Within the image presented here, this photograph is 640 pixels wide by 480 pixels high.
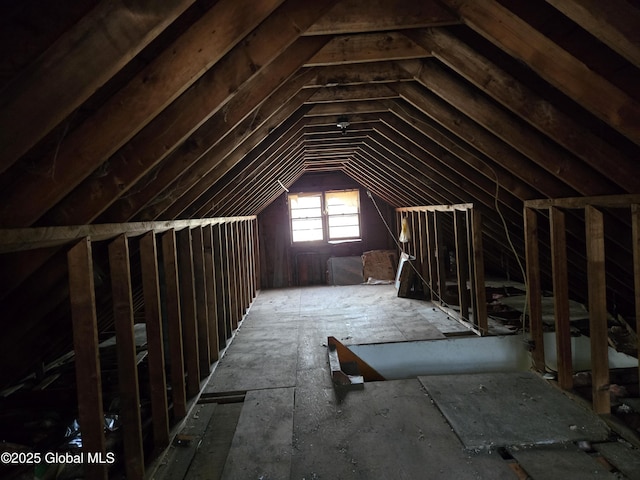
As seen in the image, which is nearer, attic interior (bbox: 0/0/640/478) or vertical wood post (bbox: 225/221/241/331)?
attic interior (bbox: 0/0/640/478)

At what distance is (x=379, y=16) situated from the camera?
222 centimetres

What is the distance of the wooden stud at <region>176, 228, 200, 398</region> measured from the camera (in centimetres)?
334

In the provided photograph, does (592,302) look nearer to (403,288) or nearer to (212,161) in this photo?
(212,161)

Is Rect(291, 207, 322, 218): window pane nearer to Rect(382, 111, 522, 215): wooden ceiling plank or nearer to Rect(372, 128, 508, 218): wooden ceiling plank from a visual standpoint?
Rect(372, 128, 508, 218): wooden ceiling plank

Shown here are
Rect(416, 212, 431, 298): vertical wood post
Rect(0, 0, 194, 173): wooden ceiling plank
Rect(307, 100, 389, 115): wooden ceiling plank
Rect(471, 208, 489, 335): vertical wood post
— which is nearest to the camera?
Answer: Rect(0, 0, 194, 173): wooden ceiling plank

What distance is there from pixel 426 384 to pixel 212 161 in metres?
2.62

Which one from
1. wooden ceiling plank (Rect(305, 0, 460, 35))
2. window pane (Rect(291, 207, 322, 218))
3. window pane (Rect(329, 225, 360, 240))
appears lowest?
window pane (Rect(329, 225, 360, 240))

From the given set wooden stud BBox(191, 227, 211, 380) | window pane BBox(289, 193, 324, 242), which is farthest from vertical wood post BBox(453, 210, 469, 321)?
window pane BBox(289, 193, 324, 242)

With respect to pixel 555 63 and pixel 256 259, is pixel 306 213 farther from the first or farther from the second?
pixel 555 63

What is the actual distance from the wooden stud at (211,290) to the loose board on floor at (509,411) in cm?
215

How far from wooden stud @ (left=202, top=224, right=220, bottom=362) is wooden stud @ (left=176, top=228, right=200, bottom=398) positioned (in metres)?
0.68

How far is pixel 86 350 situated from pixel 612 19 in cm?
269

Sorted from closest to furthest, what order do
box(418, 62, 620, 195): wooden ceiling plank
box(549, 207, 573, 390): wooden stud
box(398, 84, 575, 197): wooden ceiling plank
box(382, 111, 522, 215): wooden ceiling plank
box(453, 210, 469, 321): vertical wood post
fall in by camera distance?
box(418, 62, 620, 195): wooden ceiling plank
box(398, 84, 575, 197): wooden ceiling plank
box(549, 207, 573, 390): wooden stud
box(382, 111, 522, 215): wooden ceiling plank
box(453, 210, 469, 321): vertical wood post

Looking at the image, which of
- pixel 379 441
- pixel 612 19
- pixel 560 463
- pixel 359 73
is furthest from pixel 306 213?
pixel 612 19
